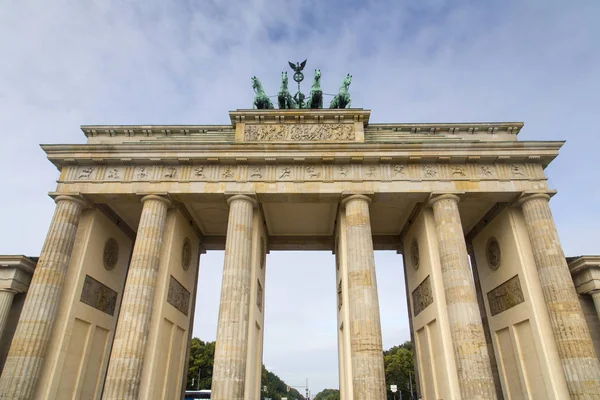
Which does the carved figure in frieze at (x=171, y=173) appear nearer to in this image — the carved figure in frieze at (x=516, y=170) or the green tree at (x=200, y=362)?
the carved figure in frieze at (x=516, y=170)

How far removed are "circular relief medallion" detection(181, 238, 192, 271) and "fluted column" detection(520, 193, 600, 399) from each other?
16648 millimetres

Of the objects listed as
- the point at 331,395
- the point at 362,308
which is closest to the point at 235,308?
the point at 362,308

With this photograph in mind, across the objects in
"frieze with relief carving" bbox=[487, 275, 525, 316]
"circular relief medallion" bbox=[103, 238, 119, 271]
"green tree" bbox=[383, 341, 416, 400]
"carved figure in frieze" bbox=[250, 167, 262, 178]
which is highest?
"carved figure in frieze" bbox=[250, 167, 262, 178]

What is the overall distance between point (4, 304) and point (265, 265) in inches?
476

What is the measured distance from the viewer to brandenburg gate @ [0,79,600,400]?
14086 mm

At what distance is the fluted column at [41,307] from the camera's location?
13.5 metres

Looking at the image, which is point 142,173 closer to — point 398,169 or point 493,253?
point 398,169

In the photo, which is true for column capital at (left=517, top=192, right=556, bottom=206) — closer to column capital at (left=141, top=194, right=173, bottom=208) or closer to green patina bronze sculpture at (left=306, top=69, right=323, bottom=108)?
green patina bronze sculpture at (left=306, top=69, right=323, bottom=108)

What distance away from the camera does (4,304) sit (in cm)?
1628

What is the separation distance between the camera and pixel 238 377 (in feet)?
44.3

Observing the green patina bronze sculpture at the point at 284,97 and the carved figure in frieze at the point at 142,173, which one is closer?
the carved figure in frieze at the point at 142,173

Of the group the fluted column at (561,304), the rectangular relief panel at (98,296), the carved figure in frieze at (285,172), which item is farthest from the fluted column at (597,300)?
the rectangular relief panel at (98,296)

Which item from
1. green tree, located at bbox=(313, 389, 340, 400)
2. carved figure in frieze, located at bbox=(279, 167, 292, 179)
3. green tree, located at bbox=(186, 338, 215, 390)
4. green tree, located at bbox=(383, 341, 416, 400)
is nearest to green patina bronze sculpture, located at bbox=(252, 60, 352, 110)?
carved figure in frieze, located at bbox=(279, 167, 292, 179)

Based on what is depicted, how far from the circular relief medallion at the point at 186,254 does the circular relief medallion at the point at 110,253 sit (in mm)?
3556
